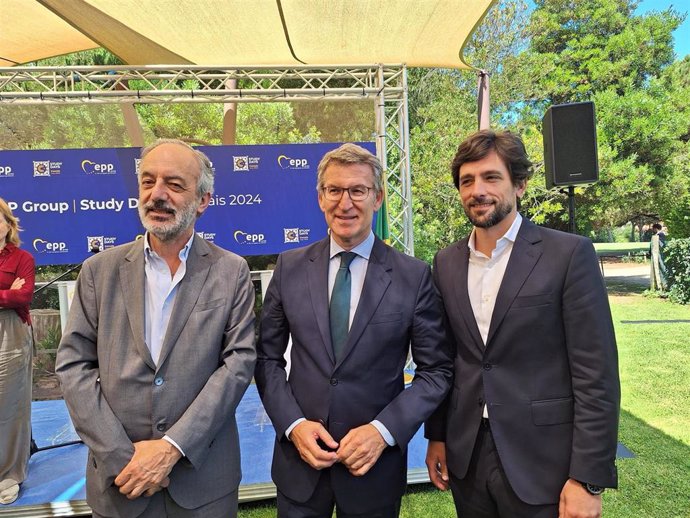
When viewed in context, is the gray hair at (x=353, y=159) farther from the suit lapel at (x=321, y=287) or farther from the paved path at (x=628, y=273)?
the paved path at (x=628, y=273)

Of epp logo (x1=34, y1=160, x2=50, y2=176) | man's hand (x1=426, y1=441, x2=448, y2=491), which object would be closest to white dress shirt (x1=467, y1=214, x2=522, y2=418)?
man's hand (x1=426, y1=441, x2=448, y2=491)

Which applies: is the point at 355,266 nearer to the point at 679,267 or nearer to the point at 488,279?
the point at 488,279

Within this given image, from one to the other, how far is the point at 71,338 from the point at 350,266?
105 cm

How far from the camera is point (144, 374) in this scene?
156 cm

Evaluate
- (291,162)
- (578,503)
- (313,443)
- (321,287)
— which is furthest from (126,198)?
(578,503)

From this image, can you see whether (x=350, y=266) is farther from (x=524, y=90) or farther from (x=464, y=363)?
(x=524, y=90)

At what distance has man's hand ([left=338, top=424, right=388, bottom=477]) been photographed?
1516 millimetres

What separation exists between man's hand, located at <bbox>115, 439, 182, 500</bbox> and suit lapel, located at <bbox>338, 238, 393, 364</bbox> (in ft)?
2.17

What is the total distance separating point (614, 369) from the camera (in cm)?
150

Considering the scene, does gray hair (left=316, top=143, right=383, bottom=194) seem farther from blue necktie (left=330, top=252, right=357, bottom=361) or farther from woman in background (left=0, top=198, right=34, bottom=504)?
woman in background (left=0, top=198, right=34, bottom=504)

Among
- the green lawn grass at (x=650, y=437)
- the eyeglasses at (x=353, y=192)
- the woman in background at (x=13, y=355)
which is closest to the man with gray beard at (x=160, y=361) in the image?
the eyeglasses at (x=353, y=192)

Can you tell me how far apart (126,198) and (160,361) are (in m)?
3.33

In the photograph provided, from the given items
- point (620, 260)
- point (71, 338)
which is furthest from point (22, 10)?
point (620, 260)

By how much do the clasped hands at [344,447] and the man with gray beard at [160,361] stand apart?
31cm
